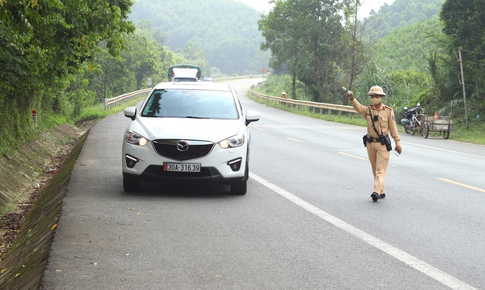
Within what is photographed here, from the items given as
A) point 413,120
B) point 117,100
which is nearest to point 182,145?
point 413,120

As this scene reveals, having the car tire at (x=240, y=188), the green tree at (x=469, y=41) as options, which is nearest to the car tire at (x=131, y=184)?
the car tire at (x=240, y=188)

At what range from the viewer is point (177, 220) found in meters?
8.54

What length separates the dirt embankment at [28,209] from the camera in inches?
270

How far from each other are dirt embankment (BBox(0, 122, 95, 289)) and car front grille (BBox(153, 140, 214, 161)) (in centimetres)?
158

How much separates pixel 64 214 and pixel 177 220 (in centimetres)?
134

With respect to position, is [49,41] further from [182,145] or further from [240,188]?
[240,188]

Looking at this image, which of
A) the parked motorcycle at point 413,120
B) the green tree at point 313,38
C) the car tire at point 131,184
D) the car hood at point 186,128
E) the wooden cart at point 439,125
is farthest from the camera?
the green tree at point 313,38

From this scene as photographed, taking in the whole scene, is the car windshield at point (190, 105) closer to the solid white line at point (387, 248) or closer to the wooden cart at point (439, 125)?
the solid white line at point (387, 248)

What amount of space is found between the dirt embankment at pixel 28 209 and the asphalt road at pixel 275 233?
0.23 m

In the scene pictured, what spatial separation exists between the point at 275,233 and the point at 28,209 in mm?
5560

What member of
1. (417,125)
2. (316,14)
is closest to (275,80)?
(316,14)

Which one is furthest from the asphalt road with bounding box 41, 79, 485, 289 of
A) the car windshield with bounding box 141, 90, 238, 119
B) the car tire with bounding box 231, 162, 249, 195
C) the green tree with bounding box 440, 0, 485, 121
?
the green tree with bounding box 440, 0, 485, 121

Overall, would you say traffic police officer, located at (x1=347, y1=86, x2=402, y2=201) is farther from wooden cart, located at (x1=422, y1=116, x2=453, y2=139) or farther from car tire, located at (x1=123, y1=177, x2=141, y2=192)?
wooden cart, located at (x1=422, y1=116, x2=453, y2=139)

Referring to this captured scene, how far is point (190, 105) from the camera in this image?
11531mm
